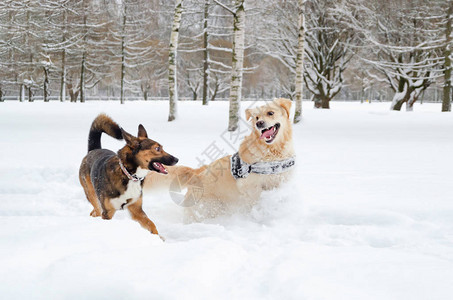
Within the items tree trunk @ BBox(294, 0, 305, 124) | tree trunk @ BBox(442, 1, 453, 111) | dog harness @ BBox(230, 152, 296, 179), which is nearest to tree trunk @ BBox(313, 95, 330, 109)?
tree trunk @ BBox(442, 1, 453, 111)

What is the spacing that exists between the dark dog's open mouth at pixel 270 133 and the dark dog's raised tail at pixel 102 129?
5.00 ft

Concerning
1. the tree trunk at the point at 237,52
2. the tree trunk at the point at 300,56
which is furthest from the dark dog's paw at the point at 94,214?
the tree trunk at the point at 300,56

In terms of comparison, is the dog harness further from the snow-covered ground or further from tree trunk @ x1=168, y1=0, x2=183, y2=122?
tree trunk @ x1=168, y1=0, x2=183, y2=122

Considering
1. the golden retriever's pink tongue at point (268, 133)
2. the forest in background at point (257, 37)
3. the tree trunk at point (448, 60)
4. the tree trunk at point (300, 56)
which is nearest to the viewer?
the golden retriever's pink tongue at point (268, 133)

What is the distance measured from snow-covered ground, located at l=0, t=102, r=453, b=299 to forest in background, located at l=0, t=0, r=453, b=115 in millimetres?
7066

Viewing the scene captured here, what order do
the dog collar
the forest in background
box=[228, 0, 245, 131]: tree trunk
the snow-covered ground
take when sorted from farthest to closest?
the forest in background < box=[228, 0, 245, 131]: tree trunk < the dog collar < the snow-covered ground

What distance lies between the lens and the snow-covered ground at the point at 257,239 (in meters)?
1.97

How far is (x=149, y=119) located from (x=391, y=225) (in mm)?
13486

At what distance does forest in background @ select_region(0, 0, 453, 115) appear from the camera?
17.5 metres

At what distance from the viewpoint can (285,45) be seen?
70.3ft

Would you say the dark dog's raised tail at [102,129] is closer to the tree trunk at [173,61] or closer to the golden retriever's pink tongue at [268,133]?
the golden retriever's pink tongue at [268,133]

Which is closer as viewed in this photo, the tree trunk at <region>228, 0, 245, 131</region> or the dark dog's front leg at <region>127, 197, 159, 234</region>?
the dark dog's front leg at <region>127, 197, 159, 234</region>

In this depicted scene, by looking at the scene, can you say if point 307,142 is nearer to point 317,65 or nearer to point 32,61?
point 317,65

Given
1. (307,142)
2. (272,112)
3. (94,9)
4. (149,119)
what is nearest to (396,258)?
(272,112)
